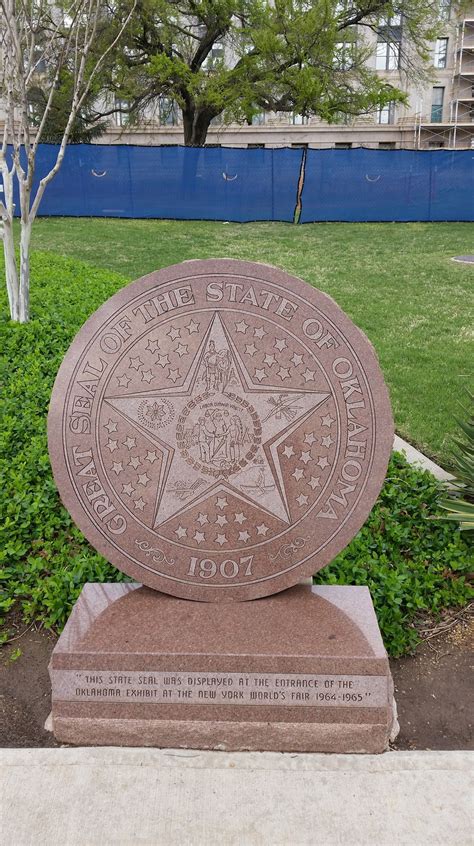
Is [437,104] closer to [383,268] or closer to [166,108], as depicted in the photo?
[166,108]

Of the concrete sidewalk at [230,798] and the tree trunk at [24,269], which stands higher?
A: the tree trunk at [24,269]

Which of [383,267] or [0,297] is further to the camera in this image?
[383,267]

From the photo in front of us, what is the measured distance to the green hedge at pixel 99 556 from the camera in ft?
12.3

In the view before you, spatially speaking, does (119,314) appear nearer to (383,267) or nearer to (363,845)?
(363,845)

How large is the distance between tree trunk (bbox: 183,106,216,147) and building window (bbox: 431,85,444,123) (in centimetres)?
2945

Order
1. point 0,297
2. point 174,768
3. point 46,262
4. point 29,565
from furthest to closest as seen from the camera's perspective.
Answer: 1. point 46,262
2. point 0,297
3. point 29,565
4. point 174,768

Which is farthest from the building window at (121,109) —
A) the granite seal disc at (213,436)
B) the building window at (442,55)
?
the granite seal disc at (213,436)

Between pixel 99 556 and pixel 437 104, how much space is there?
5623 cm

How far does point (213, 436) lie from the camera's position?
3.21 m

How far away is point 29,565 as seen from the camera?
409 cm

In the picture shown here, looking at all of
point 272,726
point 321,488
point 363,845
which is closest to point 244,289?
point 321,488

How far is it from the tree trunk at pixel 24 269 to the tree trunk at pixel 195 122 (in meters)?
22.2

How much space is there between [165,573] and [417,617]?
4.84ft

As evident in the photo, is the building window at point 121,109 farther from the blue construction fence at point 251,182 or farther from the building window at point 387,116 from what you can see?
the building window at point 387,116
